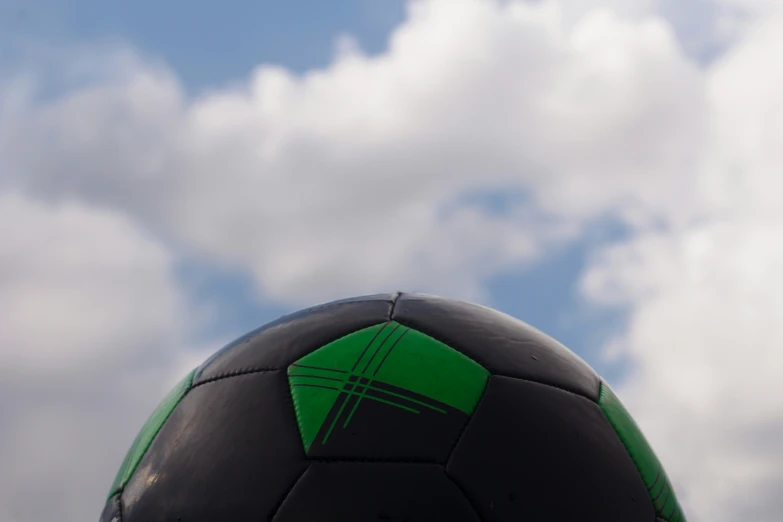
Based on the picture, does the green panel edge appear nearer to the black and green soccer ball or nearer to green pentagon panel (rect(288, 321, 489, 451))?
the black and green soccer ball

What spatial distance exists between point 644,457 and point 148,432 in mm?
2383

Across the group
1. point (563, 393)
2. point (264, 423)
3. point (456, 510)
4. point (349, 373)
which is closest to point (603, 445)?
point (563, 393)

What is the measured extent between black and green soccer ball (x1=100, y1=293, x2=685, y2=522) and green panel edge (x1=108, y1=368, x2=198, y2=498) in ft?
0.05

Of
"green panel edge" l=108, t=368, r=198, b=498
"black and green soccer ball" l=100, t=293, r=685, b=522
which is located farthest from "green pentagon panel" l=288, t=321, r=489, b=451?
"green panel edge" l=108, t=368, r=198, b=498

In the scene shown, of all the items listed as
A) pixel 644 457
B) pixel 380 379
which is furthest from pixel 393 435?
pixel 644 457

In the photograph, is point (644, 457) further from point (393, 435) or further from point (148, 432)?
point (148, 432)

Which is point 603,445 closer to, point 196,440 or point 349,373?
point 349,373

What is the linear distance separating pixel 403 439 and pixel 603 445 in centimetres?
96

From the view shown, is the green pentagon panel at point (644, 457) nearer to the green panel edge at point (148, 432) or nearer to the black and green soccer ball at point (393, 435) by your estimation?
the black and green soccer ball at point (393, 435)

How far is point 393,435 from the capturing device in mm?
3234

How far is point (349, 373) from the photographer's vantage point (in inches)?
138

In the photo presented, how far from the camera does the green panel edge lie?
390 centimetres

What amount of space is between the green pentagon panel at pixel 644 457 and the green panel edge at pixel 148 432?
2.04m

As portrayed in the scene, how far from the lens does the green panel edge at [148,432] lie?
3900 mm
